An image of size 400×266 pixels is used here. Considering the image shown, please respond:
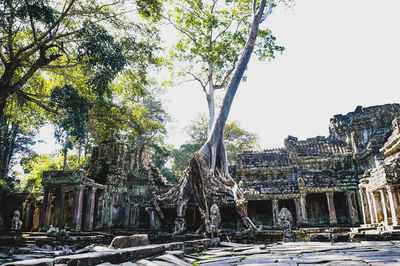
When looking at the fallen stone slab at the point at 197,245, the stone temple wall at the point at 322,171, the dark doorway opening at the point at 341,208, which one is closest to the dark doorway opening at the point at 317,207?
the stone temple wall at the point at 322,171

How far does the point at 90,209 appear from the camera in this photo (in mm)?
14883

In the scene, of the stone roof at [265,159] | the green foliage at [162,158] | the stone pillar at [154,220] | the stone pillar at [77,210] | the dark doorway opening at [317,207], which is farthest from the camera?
the green foliage at [162,158]

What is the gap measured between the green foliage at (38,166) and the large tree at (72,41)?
1359 cm

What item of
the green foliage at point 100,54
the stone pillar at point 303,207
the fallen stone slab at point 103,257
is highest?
the green foliage at point 100,54

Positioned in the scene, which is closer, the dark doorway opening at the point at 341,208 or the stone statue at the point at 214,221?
the stone statue at the point at 214,221

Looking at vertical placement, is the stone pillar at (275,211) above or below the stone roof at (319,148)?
below

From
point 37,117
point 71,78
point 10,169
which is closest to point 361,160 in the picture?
point 71,78

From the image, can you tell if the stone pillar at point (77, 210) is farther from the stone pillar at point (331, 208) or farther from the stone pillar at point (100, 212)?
the stone pillar at point (331, 208)

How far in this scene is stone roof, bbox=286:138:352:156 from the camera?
19625mm

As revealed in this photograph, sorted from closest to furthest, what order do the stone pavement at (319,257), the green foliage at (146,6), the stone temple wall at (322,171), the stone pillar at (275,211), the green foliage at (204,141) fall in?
1. the stone pavement at (319,257)
2. the green foliage at (146,6)
3. the stone pillar at (275,211)
4. the stone temple wall at (322,171)
5. the green foliage at (204,141)

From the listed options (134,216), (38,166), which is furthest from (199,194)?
(38,166)

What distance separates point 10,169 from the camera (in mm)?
29594

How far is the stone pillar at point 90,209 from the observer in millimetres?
14617

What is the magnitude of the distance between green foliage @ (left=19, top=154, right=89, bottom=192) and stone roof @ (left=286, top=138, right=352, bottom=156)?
58.0 feet
